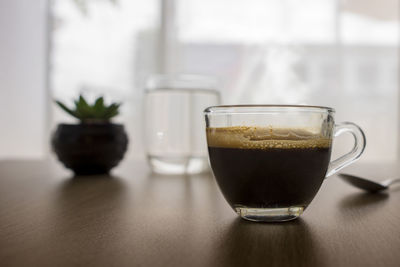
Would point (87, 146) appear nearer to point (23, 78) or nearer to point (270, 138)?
point (270, 138)

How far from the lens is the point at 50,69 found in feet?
10.1

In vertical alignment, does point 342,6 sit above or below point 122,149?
above

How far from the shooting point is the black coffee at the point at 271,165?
1.42 feet

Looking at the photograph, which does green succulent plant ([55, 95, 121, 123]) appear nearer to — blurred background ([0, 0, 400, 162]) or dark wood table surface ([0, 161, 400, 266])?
dark wood table surface ([0, 161, 400, 266])

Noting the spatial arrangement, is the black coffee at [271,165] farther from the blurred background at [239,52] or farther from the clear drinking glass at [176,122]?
the blurred background at [239,52]

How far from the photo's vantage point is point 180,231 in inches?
16.2

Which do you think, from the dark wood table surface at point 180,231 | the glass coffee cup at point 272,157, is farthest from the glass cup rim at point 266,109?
the dark wood table surface at point 180,231

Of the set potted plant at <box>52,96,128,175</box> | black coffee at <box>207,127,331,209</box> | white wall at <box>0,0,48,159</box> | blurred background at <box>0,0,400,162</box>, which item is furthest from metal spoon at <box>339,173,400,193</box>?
blurred background at <box>0,0,400,162</box>

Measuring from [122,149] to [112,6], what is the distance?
2.32 metres

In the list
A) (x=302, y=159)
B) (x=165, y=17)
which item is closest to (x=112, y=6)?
(x=165, y=17)

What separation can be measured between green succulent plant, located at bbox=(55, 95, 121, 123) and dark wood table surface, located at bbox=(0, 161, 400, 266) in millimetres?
260

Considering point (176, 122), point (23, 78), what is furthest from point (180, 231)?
point (23, 78)

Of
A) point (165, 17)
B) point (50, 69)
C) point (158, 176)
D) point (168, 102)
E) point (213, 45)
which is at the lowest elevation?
point (158, 176)

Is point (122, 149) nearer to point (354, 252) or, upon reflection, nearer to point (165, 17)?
point (354, 252)
